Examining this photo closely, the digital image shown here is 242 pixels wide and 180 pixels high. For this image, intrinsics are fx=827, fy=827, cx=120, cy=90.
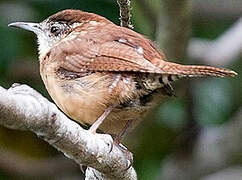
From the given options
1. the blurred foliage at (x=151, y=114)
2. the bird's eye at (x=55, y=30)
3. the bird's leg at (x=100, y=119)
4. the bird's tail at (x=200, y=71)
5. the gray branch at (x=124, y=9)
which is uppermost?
the gray branch at (x=124, y=9)

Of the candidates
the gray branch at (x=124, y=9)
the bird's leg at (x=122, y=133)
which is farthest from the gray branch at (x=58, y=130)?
the gray branch at (x=124, y=9)

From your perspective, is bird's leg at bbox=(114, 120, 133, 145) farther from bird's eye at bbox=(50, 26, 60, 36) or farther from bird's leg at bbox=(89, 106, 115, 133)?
bird's eye at bbox=(50, 26, 60, 36)

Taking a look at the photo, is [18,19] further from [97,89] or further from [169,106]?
[97,89]

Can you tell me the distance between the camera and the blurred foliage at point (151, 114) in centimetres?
514

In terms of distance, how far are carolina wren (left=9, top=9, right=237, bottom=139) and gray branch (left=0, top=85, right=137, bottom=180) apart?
12.5 inches

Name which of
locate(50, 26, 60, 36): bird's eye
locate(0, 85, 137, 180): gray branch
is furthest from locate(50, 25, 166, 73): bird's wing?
locate(0, 85, 137, 180): gray branch

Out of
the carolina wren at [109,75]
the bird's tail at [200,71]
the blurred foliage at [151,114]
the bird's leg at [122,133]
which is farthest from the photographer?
the blurred foliage at [151,114]

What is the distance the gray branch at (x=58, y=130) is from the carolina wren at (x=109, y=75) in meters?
0.32

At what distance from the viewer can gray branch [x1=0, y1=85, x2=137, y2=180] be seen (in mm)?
2512

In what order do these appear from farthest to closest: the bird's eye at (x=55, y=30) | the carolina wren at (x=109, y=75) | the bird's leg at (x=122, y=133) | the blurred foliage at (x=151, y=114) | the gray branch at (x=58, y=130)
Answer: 1. the blurred foliage at (x=151, y=114)
2. the bird's eye at (x=55, y=30)
3. the bird's leg at (x=122, y=133)
4. the carolina wren at (x=109, y=75)
5. the gray branch at (x=58, y=130)

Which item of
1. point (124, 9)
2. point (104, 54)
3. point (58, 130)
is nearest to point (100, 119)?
point (104, 54)

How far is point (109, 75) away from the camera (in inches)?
151

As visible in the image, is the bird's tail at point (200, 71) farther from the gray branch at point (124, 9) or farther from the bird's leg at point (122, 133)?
the bird's leg at point (122, 133)

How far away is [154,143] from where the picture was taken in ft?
17.9
